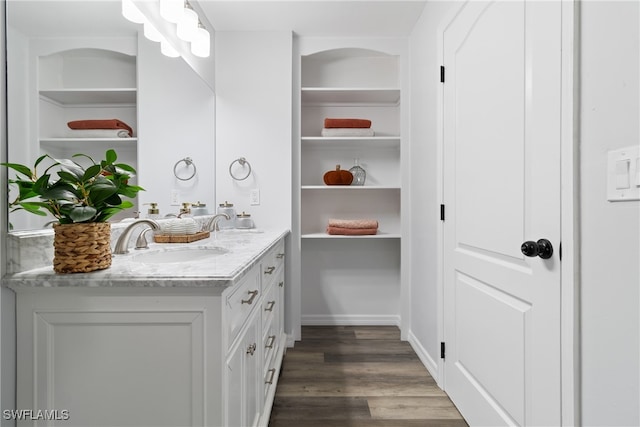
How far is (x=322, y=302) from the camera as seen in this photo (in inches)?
116

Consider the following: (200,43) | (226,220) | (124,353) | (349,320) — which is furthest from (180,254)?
(349,320)

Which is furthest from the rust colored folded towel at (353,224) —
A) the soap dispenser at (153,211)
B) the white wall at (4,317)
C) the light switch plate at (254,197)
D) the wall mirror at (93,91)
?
the white wall at (4,317)

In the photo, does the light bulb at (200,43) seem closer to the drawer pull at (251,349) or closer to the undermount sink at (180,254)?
the undermount sink at (180,254)

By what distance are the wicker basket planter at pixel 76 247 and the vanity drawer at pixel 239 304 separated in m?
0.38

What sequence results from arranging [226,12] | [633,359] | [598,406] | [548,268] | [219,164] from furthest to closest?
1. [219,164]
2. [226,12]
3. [548,268]
4. [598,406]
5. [633,359]

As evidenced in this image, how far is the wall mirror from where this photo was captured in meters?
0.95

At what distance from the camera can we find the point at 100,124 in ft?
4.29

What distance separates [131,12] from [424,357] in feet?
8.08

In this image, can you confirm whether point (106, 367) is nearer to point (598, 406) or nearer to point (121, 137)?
point (121, 137)

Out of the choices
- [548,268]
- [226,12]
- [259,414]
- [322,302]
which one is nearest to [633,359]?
[548,268]

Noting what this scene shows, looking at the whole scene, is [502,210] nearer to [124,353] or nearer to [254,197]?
[124,353]

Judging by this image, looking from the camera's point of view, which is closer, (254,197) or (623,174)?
(623,174)

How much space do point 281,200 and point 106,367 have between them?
5.82 feet

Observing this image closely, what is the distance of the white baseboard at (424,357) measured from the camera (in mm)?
2008
